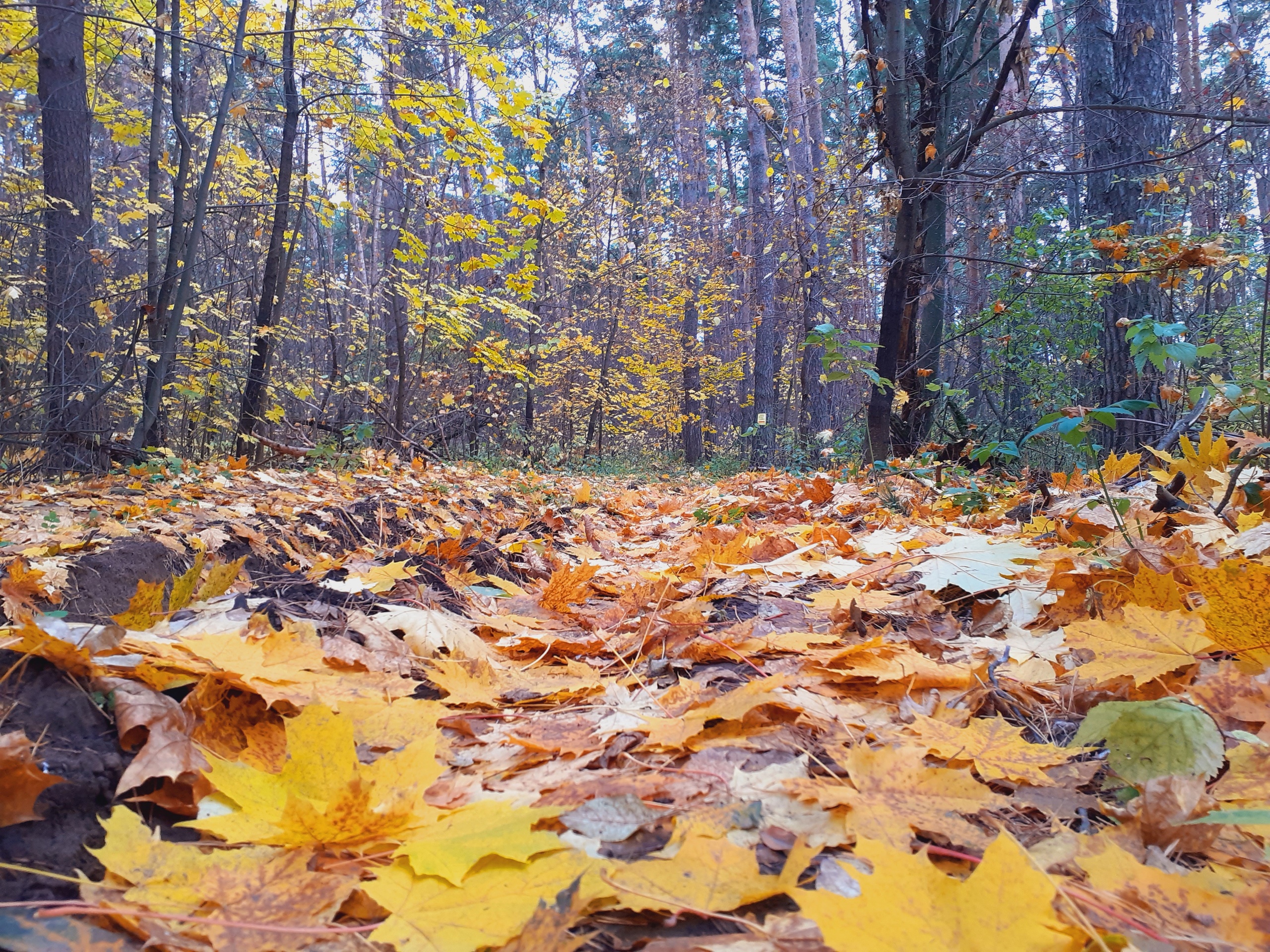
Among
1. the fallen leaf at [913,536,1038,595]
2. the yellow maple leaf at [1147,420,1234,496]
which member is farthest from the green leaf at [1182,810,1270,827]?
the yellow maple leaf at [1147,420,1234,496]

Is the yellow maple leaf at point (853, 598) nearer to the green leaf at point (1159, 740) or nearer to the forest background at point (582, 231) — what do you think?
the green leaf at point (1159, 740)

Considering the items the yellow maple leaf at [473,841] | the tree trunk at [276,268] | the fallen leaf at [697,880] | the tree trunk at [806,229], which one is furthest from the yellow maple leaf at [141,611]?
the tree trunk at [806,229]

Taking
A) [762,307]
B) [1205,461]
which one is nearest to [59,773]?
[1205,461]

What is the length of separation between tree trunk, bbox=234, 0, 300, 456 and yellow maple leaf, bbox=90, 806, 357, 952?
6623mm

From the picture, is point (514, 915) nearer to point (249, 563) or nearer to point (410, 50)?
point (249, 563)

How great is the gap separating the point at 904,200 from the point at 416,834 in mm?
4859

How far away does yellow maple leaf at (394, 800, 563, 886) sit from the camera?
2.02 ft

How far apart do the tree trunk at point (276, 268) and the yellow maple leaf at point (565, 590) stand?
5.66m

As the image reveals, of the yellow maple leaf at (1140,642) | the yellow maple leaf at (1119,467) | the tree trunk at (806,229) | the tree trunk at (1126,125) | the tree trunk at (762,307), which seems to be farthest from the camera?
the tree trunk at (762,307)

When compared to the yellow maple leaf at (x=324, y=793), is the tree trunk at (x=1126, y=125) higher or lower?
higher

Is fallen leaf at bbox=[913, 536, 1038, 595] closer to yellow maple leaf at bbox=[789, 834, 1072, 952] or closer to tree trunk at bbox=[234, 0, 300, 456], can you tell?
yellow maple leaf at bbox=[789, 834, 1072, 952]

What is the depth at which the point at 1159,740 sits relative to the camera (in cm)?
78

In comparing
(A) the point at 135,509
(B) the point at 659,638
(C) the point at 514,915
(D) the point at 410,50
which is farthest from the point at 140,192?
(C) the point at 514,915

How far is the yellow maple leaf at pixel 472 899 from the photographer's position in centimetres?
56
